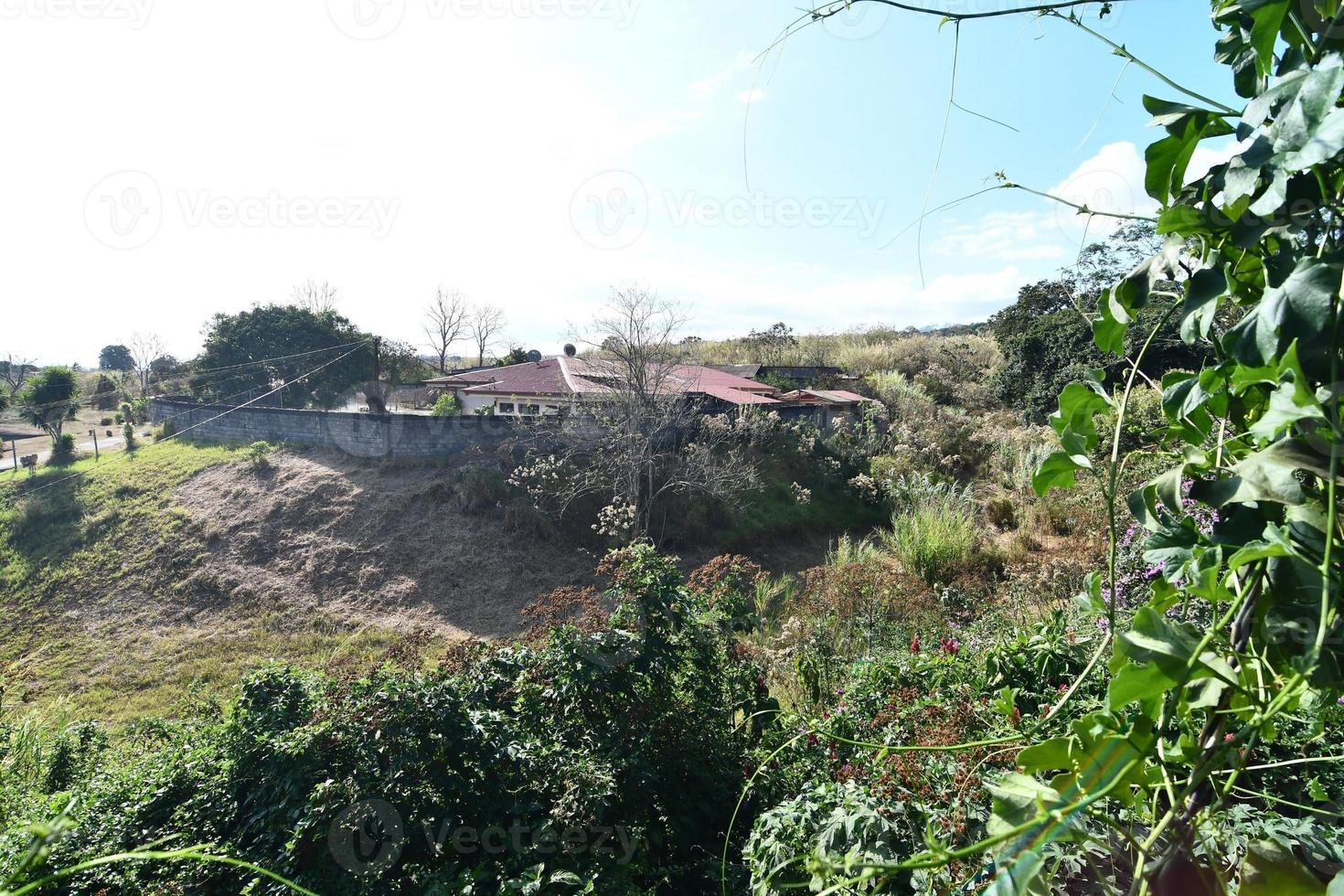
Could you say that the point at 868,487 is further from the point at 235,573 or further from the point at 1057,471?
the point at 1057,471

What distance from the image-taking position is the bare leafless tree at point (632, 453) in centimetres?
1080

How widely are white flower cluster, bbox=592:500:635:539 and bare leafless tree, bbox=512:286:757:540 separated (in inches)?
0.7

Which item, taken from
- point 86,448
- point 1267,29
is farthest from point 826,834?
point 86,448

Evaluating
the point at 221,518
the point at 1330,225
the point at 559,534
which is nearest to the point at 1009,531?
the point at 559,534

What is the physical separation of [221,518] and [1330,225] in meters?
14.5

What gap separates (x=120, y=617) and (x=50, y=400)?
42.5 feet

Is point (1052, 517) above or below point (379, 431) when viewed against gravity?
below

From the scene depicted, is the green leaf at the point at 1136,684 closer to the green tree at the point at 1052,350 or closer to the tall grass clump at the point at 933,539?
the tall grass clump at the point at 933,539

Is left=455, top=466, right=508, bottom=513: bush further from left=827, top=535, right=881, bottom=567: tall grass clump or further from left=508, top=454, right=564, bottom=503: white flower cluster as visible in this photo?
left=827, top=535, right=881, bottom=567: tall grass clump

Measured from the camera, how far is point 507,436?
42.4 feet

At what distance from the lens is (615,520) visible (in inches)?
410

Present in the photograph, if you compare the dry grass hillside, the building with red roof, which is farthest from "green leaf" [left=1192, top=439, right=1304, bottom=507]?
the building with red roof

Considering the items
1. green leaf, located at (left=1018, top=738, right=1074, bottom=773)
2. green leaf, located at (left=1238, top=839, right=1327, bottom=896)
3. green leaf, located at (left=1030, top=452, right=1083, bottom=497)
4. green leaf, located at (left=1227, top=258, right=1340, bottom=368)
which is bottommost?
green leaf, located at (left=1238, top=839, right=1327, bottom=896)

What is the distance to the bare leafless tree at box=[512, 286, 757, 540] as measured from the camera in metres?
10.8
